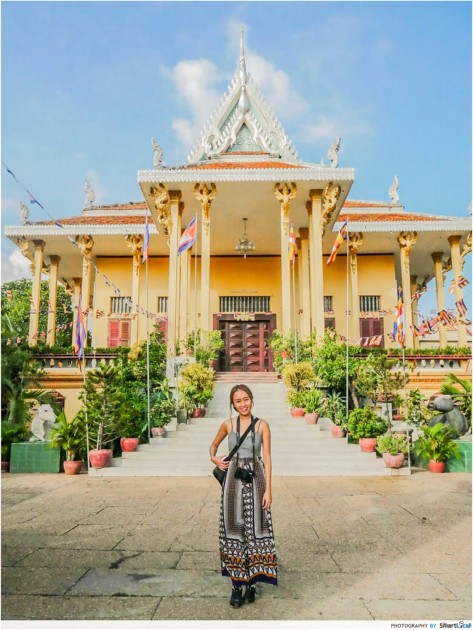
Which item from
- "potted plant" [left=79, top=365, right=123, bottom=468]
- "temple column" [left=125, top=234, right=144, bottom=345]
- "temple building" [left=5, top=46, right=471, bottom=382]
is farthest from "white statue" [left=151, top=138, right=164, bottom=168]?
"potted plant" [left=79, top=365, right=123, bottom=468]

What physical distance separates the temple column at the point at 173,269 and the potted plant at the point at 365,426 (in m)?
4.75

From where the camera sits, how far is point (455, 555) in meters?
3.97

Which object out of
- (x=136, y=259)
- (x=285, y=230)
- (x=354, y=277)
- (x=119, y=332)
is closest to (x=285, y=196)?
(x=285, y=230)

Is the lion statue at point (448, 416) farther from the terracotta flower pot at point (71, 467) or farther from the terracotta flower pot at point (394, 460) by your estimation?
the terracotta flower pot at point (71, 467)

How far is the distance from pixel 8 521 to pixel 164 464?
11.8ft

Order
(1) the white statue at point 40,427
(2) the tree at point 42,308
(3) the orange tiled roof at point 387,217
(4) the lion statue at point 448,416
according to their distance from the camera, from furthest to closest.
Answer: (2) the tree at point 42,308, (3) the orange tiled roof at point 387,217, (4) the lion statue at point 448,416, (1) the white statue at point 40,427

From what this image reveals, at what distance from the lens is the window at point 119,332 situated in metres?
18.5

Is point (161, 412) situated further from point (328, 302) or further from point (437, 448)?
point (328, 302)

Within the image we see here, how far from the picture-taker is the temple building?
1336 cm

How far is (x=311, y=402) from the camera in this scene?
1042cm

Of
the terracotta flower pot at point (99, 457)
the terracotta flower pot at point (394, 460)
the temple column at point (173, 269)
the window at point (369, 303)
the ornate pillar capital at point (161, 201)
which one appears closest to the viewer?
the terracotta flower pot at point (99, 457)

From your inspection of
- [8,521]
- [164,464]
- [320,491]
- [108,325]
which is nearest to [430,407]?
[320,491]

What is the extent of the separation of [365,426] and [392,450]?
889 mm

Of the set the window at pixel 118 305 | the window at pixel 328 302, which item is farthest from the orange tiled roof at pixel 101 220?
the window at pixel 328 302
